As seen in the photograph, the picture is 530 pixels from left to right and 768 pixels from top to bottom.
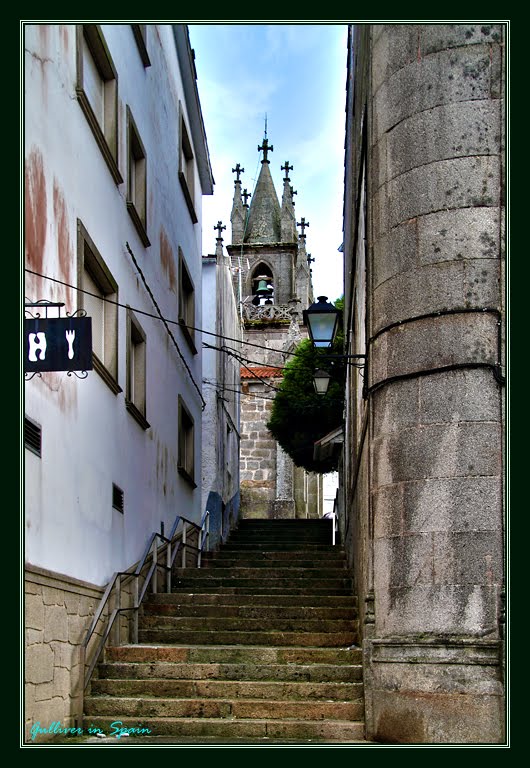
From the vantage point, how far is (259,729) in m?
9.48

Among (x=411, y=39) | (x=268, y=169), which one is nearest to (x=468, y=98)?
(x=411, y=39)

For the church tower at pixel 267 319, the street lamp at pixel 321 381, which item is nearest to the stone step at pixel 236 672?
the street lamp at pixel 321 381

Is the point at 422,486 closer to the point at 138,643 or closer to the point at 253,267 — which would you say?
the point at 138,643

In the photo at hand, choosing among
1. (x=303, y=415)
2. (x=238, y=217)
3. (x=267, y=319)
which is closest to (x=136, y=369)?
(x=303, y=415)

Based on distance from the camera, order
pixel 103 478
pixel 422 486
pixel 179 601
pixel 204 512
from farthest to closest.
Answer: pixel 204 512, pixel 179 601, pixel 103 478, pixel 422 486

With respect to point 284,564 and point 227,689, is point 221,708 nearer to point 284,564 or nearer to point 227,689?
point 227,689

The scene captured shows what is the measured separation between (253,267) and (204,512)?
34.2 meters

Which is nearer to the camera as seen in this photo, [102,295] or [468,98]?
[468,98]

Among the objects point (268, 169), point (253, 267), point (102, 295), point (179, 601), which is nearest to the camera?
point (102, 295)

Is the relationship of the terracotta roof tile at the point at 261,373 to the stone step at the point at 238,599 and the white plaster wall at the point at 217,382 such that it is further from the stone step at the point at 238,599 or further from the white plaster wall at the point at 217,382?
the stone step at the point at 238,599

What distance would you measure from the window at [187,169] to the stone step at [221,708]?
1042cm

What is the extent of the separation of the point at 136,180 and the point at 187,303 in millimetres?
Answer: 5366

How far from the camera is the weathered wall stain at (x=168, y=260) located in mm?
16453

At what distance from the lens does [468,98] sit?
9219 mm
